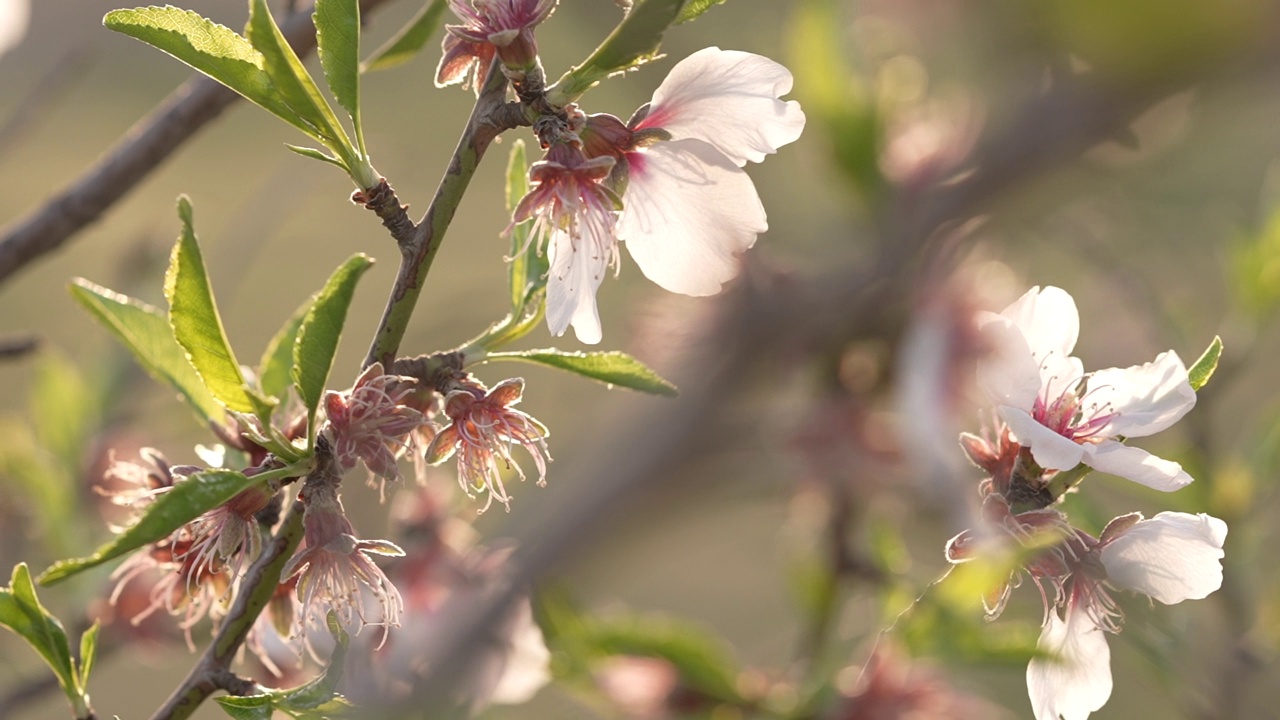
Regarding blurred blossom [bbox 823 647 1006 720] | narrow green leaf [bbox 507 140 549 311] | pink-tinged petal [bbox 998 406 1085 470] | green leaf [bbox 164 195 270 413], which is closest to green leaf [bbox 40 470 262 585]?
green leaf [bbox 164 195 270 413]

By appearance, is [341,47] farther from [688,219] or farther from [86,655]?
[86,655]

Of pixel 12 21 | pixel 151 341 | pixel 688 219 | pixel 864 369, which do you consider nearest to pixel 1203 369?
pixel 688 219

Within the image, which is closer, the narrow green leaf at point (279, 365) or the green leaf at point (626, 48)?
the green leaf at point (626, 48)

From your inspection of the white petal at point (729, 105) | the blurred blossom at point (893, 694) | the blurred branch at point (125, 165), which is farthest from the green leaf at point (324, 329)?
the blurred blossom at point (893, 694)

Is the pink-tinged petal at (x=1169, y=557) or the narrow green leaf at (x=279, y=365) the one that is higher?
the narrow green leaf at (x=279, y=365)

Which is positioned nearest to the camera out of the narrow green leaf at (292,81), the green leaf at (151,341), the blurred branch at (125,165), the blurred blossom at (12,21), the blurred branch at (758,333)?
the blurred branch at (758,333)

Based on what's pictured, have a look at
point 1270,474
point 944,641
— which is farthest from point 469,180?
point 1270,474

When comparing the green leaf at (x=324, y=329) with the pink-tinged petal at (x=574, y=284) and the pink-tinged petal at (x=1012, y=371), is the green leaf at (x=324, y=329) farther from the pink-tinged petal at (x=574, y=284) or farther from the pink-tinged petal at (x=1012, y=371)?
the pink-tinged petal at (x=1012, y=371)
